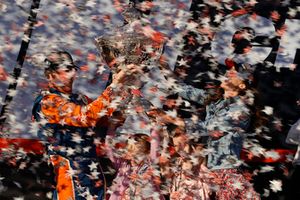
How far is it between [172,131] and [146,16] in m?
0.91

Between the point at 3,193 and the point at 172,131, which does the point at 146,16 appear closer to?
the point at 172,131

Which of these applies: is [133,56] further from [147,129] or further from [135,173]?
[135,173]

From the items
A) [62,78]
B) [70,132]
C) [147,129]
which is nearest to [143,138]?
[147,129]

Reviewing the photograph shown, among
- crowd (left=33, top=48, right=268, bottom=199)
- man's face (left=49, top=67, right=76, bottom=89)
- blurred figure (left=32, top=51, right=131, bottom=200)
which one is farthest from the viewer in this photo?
man's face (left=49, top=67, right=76, bottom=89)

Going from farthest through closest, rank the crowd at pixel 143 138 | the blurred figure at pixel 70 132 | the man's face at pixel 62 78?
the man's face at pixel 62 78
the blurred figure at pixel 70 132
the crowd at pixel 143 138

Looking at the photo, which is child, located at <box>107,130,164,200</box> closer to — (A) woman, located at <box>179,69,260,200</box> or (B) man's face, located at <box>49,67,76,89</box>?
(A) woman, located at <box>179,69,260,200</box>

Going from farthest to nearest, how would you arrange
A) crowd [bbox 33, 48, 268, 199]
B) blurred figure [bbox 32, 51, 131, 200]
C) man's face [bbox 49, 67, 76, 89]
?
man's face [bbox 49, 67, 76, 89], blurred figure [bbox 32, 51, 131, 200], crowd [bbox 33, 48, 268, 199]

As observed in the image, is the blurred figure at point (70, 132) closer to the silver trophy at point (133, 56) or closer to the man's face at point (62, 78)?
the man's face at point (62, 78)

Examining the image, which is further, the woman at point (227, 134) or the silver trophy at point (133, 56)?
the silver trophy at point (133, 56)

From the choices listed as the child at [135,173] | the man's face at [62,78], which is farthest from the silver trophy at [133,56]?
the man's face at [62,78]

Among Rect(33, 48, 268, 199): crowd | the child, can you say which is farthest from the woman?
the child

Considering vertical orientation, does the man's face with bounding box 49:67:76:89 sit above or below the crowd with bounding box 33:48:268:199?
above

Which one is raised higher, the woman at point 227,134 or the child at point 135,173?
the woman at point 227,134

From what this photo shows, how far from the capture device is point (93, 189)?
3008 millimetres
